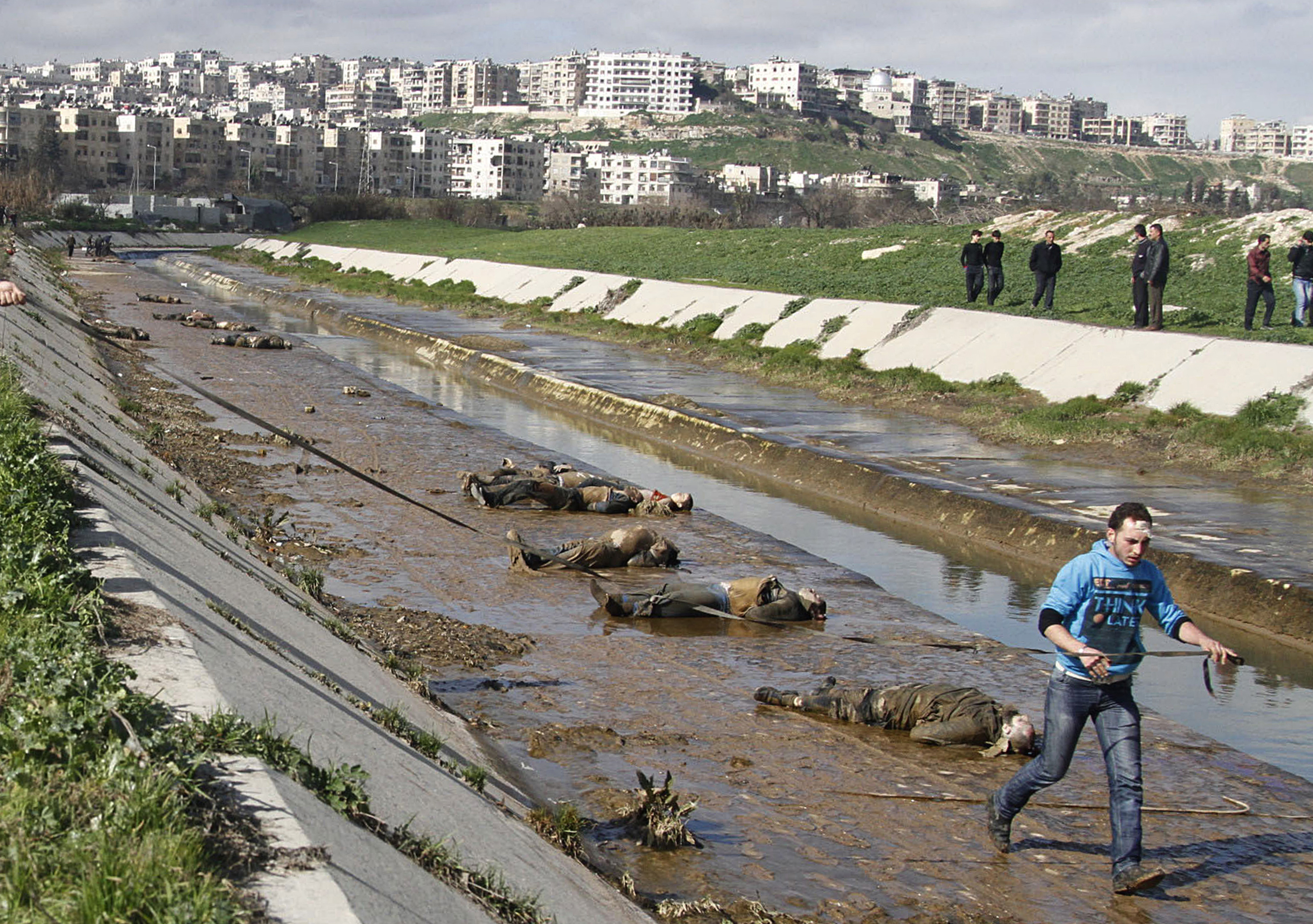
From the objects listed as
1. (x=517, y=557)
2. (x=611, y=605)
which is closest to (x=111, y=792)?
(x=611, y=605)

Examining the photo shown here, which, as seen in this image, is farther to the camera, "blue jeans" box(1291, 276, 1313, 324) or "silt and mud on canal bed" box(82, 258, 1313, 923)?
"blue jeans" box(1291, 276, 1313, 324)

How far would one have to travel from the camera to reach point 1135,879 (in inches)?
264

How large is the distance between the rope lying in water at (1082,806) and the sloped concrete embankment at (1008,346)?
41.1 feet

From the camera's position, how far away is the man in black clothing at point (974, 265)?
30.5 m

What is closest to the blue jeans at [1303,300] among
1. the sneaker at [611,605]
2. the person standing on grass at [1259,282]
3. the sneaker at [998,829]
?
the person standing on grass at [1259,282]

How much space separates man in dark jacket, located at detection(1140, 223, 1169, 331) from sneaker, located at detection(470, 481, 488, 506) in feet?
42.5

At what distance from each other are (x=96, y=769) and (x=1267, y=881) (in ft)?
18.5

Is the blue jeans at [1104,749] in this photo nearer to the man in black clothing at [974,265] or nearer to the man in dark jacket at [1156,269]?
the man in dark jacket at [1156,269]

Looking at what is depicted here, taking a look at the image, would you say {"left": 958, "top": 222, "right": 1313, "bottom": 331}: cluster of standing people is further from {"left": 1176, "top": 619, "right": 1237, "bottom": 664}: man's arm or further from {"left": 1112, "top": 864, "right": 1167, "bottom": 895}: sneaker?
{"left": 1112, "top": 864, "right": 1167, "bottom": 895}: sneaker

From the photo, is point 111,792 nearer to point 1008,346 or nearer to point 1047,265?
point 1008,346

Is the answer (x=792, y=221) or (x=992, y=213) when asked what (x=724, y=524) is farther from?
(x=792, y=221)

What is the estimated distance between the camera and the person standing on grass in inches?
953

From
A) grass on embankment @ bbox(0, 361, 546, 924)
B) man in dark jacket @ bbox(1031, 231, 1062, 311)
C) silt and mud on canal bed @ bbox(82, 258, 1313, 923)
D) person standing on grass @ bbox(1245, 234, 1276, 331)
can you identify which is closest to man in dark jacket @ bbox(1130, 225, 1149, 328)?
person standing on grass @ bbox(1245, 234, 1276, 331)

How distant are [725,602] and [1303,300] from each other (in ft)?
59.6
